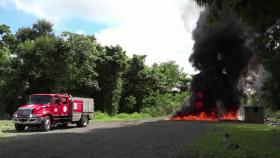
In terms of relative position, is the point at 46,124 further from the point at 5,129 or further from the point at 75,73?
the point at 75,73

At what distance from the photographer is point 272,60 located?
19.8 meters

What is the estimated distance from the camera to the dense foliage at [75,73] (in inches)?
2153

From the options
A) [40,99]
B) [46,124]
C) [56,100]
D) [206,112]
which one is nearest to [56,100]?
[56,100]

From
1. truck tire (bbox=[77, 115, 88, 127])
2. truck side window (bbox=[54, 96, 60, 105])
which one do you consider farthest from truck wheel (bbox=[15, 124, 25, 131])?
truck tire (bbox=[77, 115, 88, 127])

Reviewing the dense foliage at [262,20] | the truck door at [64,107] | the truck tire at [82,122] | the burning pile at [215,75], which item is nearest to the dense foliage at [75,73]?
the burning pile at [215,75]

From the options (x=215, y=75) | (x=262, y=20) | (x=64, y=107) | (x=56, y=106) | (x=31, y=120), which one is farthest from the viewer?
(x=215, y=75)

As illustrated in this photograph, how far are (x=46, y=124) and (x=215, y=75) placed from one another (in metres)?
28.4

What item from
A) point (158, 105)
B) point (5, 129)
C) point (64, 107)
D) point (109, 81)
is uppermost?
point (109, 81)

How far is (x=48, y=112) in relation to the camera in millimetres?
30406

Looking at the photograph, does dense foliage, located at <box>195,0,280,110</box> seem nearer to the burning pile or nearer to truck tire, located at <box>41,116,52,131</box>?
truck tire, located at <box>41,116,52,131</box>

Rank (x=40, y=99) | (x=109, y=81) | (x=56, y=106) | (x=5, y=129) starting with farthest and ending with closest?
(x=109, y=81)
(x=5, y=129)
(x=56, y=106)
(x=40, y=99)

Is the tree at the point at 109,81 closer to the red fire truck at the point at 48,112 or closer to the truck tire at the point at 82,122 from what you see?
the truck tire at the point at 82,122

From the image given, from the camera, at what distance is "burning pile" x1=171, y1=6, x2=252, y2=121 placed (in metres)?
52.3

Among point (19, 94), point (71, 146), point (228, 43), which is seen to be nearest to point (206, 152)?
point (71, 146)
